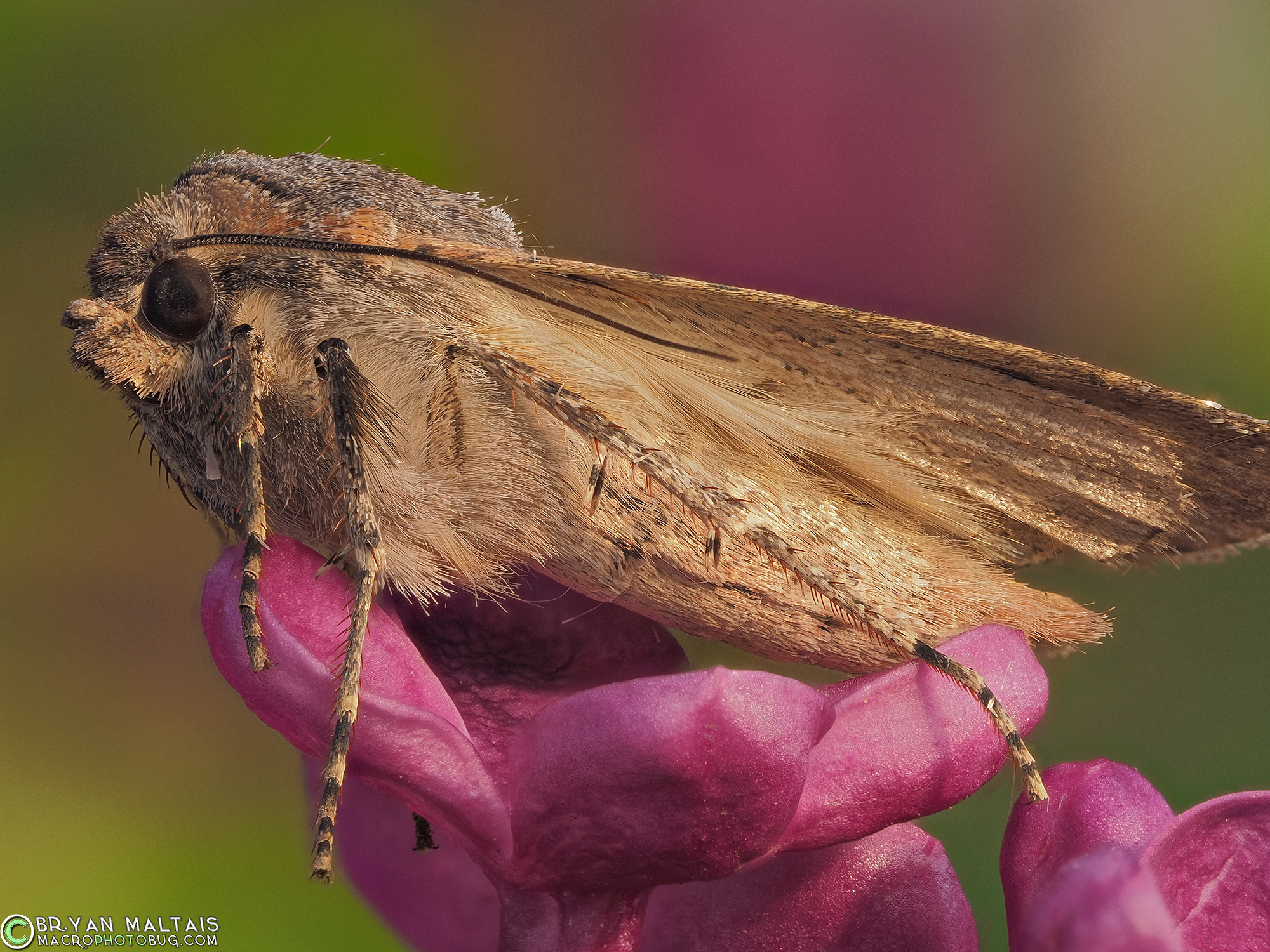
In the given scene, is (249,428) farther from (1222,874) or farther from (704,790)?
(1222,874)

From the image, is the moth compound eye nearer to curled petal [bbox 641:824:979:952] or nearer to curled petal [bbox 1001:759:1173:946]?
curled petal [bbox 641:824:979:952]

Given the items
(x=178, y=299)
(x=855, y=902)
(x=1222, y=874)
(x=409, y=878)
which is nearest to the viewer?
(x=1222, y=874)

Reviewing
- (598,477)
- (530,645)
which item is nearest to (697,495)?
(598,477)

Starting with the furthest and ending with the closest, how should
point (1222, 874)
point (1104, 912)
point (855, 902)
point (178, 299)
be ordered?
point (178, 299) < point (855, 902) < point (1222, 874) < point (1104, 912)

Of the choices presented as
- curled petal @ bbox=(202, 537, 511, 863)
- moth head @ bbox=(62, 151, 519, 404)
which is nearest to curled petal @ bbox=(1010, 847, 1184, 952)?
curled petal @ bbox=(202, 537, 511, 863)

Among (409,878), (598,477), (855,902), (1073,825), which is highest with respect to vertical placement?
(598,477)

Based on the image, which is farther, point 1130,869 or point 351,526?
point 351,526
